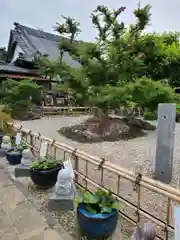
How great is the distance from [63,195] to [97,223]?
0.69 meters

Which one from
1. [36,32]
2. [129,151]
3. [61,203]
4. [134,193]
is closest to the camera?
[61,203]

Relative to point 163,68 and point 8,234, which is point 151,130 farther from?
point 8,234

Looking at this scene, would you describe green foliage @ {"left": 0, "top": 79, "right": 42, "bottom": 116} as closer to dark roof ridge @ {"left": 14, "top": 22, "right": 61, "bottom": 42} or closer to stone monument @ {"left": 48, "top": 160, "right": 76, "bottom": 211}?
dark roof ridge @ {"left": 14, "top": 22, "right": 61, "bottom": 42}

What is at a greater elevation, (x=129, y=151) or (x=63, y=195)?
(x=63, y=195)

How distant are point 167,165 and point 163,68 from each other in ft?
31.8

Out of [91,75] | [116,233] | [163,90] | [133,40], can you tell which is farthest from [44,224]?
[133,40]

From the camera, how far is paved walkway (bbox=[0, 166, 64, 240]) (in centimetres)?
194

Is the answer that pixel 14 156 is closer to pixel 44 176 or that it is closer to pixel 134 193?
pixel 44 176

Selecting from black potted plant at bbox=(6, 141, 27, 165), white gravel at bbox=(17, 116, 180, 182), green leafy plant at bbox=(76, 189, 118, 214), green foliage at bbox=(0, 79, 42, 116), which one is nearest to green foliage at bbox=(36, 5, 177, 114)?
white gravel at bbox=(17, 116, 180, 182)

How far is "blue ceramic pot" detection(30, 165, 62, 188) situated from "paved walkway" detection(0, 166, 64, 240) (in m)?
0.24

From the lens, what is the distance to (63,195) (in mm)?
2359

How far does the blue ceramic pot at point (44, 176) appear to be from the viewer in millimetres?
2681

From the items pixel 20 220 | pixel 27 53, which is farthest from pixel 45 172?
pixel 27 53

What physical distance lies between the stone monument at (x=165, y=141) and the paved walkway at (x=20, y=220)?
191 centimetres
